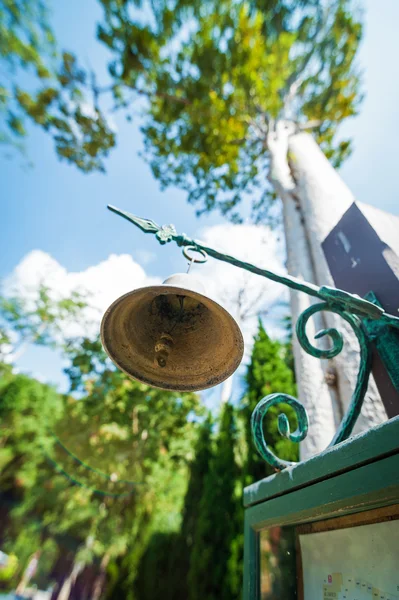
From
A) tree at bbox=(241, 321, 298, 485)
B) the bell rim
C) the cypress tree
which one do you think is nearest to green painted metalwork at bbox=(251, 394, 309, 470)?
the bell rim

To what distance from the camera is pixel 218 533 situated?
20.9 feet

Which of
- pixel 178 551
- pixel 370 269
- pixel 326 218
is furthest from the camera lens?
pixel 178 551

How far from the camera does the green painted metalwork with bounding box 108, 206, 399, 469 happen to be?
1.25 meters

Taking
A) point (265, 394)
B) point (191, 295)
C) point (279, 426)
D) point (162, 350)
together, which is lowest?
point (279, 426)

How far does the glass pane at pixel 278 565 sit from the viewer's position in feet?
3.87

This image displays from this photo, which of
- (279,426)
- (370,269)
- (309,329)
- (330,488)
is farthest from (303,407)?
(309,329)

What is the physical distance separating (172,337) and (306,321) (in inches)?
25.9

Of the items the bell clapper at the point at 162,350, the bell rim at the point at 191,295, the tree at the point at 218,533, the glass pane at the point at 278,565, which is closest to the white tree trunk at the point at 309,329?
the glass pane at the point at 278,565

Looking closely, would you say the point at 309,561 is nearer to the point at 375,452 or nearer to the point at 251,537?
the point at 251,537

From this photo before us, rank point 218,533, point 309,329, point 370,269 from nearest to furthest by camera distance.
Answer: point 370,269
point 309,329
point 218,533

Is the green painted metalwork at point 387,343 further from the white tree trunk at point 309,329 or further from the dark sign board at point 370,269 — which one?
the white tree trunk at point 309,329

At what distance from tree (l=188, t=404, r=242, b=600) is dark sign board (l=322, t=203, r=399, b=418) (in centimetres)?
564

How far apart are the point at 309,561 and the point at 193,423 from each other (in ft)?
26.6

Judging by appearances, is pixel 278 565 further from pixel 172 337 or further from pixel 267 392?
pixel 267 392
